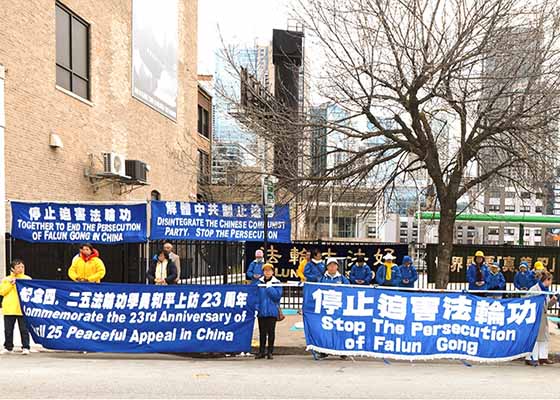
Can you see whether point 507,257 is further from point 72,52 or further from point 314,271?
point 72,52

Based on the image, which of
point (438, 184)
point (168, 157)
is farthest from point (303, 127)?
point (168, 157)

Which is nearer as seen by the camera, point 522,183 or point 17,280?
point 17,280

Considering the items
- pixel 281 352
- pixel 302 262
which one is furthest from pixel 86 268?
pixel 302 262

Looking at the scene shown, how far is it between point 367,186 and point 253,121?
4500mm

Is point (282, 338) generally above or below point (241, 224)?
below

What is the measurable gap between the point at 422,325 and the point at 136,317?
4568mm

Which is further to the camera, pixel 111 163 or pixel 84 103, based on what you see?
pixel 111 163

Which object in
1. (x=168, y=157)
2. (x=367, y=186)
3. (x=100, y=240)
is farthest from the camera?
(x=168, y=157)

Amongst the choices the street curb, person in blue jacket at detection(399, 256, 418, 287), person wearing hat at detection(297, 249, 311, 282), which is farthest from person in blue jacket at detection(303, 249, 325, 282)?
the street curb

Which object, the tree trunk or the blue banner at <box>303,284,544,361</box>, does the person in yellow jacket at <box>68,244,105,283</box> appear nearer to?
the blue banner at <box>303,284,544,361</box>

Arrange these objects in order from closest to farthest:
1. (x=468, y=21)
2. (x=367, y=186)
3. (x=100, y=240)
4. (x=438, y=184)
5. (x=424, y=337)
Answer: (x=424, y=337) < (x=468, y=21) < (x=438, y=184) < (x=100, y=240) < (x=367, y=186)

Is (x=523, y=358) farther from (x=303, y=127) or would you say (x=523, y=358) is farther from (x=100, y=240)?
(x=100, y=240)

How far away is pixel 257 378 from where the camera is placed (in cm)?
682

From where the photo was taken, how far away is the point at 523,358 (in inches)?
333
